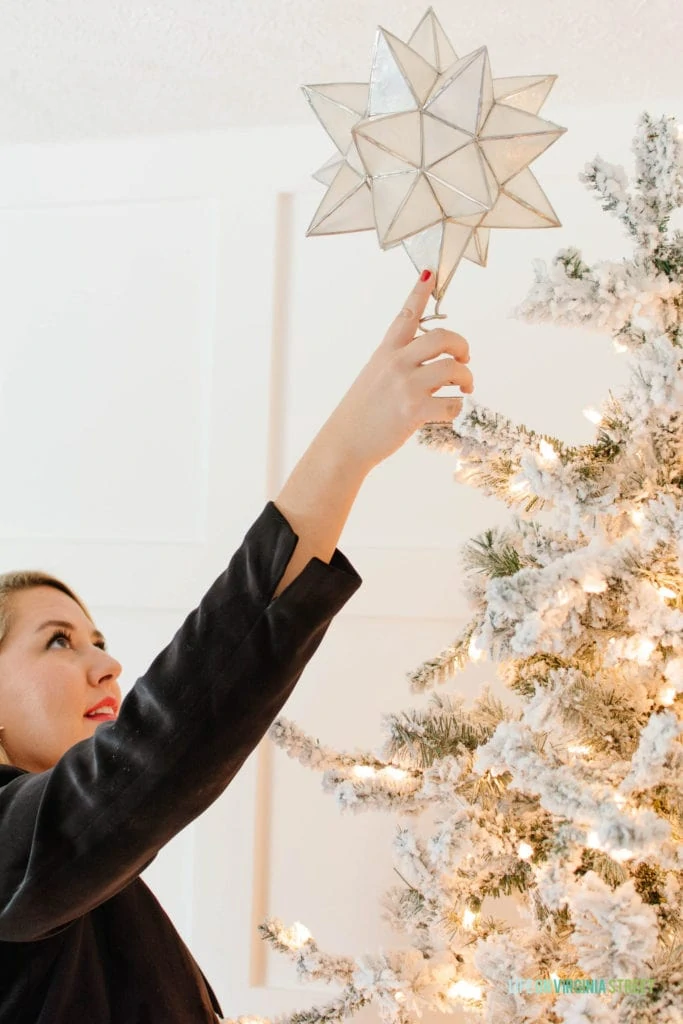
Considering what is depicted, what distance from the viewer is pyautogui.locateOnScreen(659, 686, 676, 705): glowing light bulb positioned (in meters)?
0.85

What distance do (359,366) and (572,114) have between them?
0.57 metres

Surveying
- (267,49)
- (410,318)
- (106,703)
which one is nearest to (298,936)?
(106,703)

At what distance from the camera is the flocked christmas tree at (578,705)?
0.74 metres

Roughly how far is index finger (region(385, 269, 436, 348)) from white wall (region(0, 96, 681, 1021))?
2.91ft

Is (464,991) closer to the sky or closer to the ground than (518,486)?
closer to the ground

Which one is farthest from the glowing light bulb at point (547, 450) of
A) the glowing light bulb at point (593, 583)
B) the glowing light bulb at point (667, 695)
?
the glowing light bulb at point (667, 695)

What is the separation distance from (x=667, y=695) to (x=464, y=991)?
404 mm

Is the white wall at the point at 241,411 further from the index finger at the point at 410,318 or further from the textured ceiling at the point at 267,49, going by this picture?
the index finger at the point at 410,318

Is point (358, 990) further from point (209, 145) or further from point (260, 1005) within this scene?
point (209, 145)

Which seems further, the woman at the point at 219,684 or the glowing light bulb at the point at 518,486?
the glowing light bulb at the point at 518,486

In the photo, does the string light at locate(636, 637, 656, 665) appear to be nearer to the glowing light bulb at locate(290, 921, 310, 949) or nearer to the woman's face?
the glowing light bulb at locate(290, 921, 310, 949)

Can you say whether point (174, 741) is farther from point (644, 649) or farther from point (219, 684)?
point (644, 649)

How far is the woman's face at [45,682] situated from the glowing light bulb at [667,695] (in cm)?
66

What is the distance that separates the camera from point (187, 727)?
716mm
